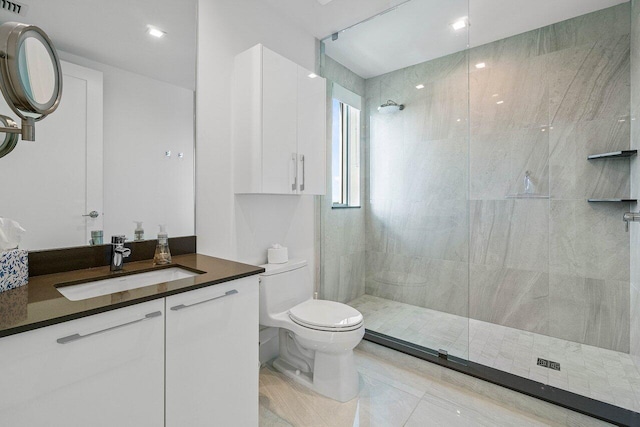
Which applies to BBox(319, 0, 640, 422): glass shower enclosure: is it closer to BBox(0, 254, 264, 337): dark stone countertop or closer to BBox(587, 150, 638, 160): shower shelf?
BBox(587, 150, 638, 160): shower shelf

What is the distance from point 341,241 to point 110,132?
197cm

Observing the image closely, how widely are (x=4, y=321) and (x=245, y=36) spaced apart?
1.94 meters

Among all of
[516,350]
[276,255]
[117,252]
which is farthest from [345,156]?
[516,350]

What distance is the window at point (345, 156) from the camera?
2.67 metres

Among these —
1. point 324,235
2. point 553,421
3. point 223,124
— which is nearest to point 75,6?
point 223,124

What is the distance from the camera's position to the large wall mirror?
121cm

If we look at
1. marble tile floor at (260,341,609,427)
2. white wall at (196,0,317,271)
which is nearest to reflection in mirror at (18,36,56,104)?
white wall at (196,0,317,271)

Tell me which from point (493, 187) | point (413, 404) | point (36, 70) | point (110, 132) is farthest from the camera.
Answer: point (493, 187)

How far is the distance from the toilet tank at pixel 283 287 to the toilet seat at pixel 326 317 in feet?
0.27

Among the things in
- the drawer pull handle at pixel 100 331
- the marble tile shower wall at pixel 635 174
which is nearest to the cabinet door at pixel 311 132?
the drawer pull handle at pixel 100 331

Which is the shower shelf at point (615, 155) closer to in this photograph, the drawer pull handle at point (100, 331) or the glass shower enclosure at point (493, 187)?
the glass shower enclosure at point (493, 187)

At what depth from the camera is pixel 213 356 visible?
1.18m

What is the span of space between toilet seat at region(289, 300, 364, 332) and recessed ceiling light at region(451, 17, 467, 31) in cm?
222

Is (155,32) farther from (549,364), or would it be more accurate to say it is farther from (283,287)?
(549,364)
